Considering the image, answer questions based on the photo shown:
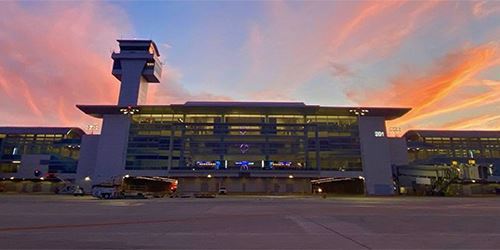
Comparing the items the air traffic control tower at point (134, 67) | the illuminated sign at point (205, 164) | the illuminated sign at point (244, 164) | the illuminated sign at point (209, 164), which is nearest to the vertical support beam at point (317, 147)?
the illuminated sign at point (244, 164)

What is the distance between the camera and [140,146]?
107688 mm

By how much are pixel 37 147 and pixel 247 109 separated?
75293 mm

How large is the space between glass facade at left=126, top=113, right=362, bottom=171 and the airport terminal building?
0.31 m

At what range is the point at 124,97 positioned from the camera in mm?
122062

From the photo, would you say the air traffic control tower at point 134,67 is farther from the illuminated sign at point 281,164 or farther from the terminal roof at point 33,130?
the illuminated sign at point 281,164

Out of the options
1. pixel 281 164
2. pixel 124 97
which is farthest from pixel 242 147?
pixel 124 97

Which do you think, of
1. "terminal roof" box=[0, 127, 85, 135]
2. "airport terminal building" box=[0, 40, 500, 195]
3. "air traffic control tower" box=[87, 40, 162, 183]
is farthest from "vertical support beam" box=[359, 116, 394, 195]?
"terminal roof" box=[0, 127, 85, 135]

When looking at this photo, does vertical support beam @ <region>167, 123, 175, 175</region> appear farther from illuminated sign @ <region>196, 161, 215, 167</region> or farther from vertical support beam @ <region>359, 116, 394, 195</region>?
vertical support beam @ <region>359, 116, 394, 195</region>

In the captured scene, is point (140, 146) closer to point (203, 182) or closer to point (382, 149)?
point (203, 182)

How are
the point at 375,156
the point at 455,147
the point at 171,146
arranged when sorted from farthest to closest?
the point at 455,147 → the point at 171,146 → the point at 375,156

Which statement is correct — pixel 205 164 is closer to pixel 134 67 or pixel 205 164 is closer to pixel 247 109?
pixel 247 109

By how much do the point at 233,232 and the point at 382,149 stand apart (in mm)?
99533

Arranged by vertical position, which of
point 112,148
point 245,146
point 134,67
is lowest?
point 112,148

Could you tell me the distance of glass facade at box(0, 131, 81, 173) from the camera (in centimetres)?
11444
